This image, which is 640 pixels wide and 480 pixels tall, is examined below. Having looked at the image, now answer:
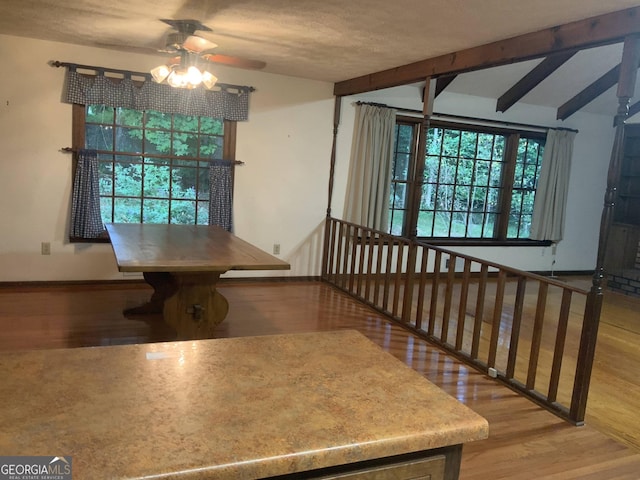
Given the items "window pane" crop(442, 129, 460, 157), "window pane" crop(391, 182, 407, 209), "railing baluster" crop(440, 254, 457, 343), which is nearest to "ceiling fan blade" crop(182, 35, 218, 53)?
"railing baluster" crop(440, 254, 457, 343)

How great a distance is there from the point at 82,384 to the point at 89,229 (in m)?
4.12

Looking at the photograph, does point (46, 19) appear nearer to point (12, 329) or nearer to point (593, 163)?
point (12, 329)

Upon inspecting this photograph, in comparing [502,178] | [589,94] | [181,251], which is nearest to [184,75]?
[181,251]

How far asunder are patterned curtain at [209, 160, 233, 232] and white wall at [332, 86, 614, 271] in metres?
2.32

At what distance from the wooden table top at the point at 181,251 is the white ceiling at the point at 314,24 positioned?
4.54 ft

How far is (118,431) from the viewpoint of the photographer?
927 millimetres

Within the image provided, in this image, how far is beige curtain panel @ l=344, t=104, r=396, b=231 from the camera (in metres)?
5.83

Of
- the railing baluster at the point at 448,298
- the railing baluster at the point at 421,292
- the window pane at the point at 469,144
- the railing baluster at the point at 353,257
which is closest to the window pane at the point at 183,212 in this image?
the railing baluster at the point at 353,257

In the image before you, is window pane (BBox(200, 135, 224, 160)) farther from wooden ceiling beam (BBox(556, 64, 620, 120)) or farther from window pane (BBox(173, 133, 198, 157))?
wooden ceiling beam (BBox(556, 64, 620, 120))

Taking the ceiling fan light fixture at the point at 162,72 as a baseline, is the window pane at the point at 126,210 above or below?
below

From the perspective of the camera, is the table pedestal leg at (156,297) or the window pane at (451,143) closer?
the table pedestal leg at (156,297)

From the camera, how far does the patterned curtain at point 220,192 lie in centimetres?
525

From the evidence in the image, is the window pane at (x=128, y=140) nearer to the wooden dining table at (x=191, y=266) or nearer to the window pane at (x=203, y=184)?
the window pane at (x=203, y=184)

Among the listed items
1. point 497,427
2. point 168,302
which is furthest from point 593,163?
point 168,302
